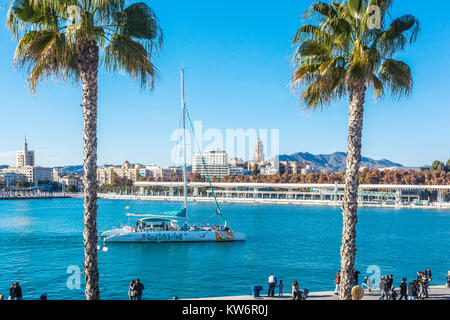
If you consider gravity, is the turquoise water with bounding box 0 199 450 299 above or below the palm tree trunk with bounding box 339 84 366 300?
below

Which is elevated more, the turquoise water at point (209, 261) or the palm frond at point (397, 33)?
the palm frond at point (397, 33)

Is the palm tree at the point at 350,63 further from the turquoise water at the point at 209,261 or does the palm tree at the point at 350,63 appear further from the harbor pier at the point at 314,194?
the harbor pier at the point at 314,194

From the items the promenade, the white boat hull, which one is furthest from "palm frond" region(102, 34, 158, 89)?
the promenade

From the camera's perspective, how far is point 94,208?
8352 millimetres

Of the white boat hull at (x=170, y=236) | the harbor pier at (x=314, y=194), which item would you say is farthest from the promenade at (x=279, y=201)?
the white boat hull at (x=170, y=236)

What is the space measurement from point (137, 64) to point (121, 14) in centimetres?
103

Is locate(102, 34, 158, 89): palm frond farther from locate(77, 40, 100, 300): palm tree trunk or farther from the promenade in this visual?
the promenade

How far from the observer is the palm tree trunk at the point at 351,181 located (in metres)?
9.48

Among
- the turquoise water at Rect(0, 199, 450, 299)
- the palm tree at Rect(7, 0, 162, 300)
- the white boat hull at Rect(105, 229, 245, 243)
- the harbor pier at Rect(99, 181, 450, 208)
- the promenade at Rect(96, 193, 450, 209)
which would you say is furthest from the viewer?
the harbor pier at Rect(99, 181, 450, 208)

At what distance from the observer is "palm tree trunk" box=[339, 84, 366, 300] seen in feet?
31.1

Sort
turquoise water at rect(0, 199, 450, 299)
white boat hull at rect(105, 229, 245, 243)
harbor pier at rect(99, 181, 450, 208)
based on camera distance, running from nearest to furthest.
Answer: turquoise water at rect(0, 199, 450, 299) < white boat hull at rect(105, 229, 245, 243) < harbor pier at rect(99, 181, 450, 208)

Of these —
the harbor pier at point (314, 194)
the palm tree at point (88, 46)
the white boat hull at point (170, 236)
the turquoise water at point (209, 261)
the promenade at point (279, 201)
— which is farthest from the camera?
the harbor pier at point (314, 194)

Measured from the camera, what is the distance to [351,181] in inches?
377

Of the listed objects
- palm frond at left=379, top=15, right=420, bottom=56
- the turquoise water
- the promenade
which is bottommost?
the promenade
